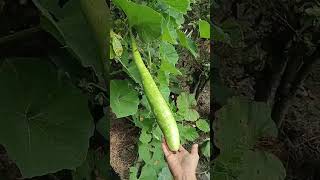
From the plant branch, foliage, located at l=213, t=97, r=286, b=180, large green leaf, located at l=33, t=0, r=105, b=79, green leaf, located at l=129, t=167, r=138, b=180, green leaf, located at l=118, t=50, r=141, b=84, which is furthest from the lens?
the plant branch

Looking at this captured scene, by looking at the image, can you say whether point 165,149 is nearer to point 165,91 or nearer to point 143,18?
point 165,91

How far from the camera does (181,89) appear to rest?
0.92m

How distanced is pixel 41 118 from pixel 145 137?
0.59 feet

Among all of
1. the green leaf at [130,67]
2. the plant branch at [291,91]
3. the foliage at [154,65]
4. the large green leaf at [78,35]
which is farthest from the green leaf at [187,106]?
the plant branch at [291,91]

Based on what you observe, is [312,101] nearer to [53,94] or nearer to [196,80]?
[196,80]

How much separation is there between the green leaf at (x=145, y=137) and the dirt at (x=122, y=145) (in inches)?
0.5

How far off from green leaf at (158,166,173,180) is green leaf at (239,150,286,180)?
0.29 m

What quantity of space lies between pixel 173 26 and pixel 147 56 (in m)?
0.07

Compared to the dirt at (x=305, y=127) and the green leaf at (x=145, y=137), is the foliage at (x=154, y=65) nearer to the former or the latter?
the green leaf at (x=145, y=137)

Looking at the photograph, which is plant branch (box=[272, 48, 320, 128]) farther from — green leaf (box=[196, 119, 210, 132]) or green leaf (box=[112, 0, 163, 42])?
green leaf (box=[112, 0, 163, 42])

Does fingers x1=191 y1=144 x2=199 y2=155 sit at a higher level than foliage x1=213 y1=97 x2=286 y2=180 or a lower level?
higher

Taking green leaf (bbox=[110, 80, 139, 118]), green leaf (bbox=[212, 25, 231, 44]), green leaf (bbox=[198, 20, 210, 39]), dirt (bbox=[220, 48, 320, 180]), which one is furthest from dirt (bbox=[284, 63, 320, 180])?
green leaf (bbox=[110, 80, 139, 118])

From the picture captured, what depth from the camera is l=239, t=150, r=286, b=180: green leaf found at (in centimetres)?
114

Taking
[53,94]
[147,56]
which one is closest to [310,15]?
[147,56]
